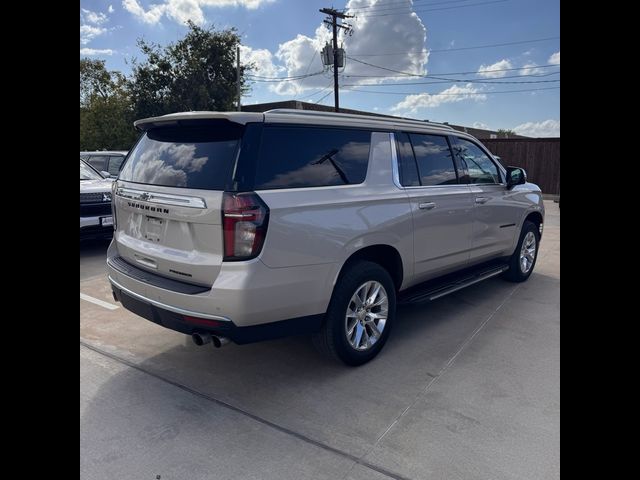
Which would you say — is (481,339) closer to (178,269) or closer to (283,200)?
(283,200)

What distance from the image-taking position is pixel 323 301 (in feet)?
10.7

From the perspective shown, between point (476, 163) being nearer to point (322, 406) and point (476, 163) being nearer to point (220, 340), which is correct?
point (322, 406)

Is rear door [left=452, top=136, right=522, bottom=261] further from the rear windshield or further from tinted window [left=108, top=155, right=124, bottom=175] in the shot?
tinted window [left=108, top=155, right=124, bottom=175]

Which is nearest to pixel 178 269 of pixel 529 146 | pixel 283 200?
pixel 283 200

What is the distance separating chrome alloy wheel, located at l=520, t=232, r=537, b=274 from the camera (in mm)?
6035

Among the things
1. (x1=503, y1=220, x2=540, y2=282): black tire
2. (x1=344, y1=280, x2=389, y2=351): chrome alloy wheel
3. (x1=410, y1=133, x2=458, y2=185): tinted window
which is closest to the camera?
(x1=344, y1=280, x2=389, y2=351): chrome alloy wheel

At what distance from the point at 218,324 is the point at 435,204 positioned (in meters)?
2.28

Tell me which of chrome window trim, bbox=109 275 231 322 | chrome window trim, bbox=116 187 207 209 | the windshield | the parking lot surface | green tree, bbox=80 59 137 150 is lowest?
the parking lot surface

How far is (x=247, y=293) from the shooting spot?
9.29ft

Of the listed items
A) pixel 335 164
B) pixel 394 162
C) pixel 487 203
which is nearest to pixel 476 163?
pixel 487 203

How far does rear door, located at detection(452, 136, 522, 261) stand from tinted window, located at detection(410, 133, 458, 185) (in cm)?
22

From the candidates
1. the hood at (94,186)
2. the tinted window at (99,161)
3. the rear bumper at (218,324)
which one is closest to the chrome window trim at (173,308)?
the rear bumper at (218,324)

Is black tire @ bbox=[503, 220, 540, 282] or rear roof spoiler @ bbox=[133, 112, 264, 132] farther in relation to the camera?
black tire @ bbox=[503, 220, 540, 282]

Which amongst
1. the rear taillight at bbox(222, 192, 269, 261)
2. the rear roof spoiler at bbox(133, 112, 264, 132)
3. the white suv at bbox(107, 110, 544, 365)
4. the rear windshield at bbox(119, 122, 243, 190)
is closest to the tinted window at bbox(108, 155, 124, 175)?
the white suv at bbox(107, 110, 544, 365)
